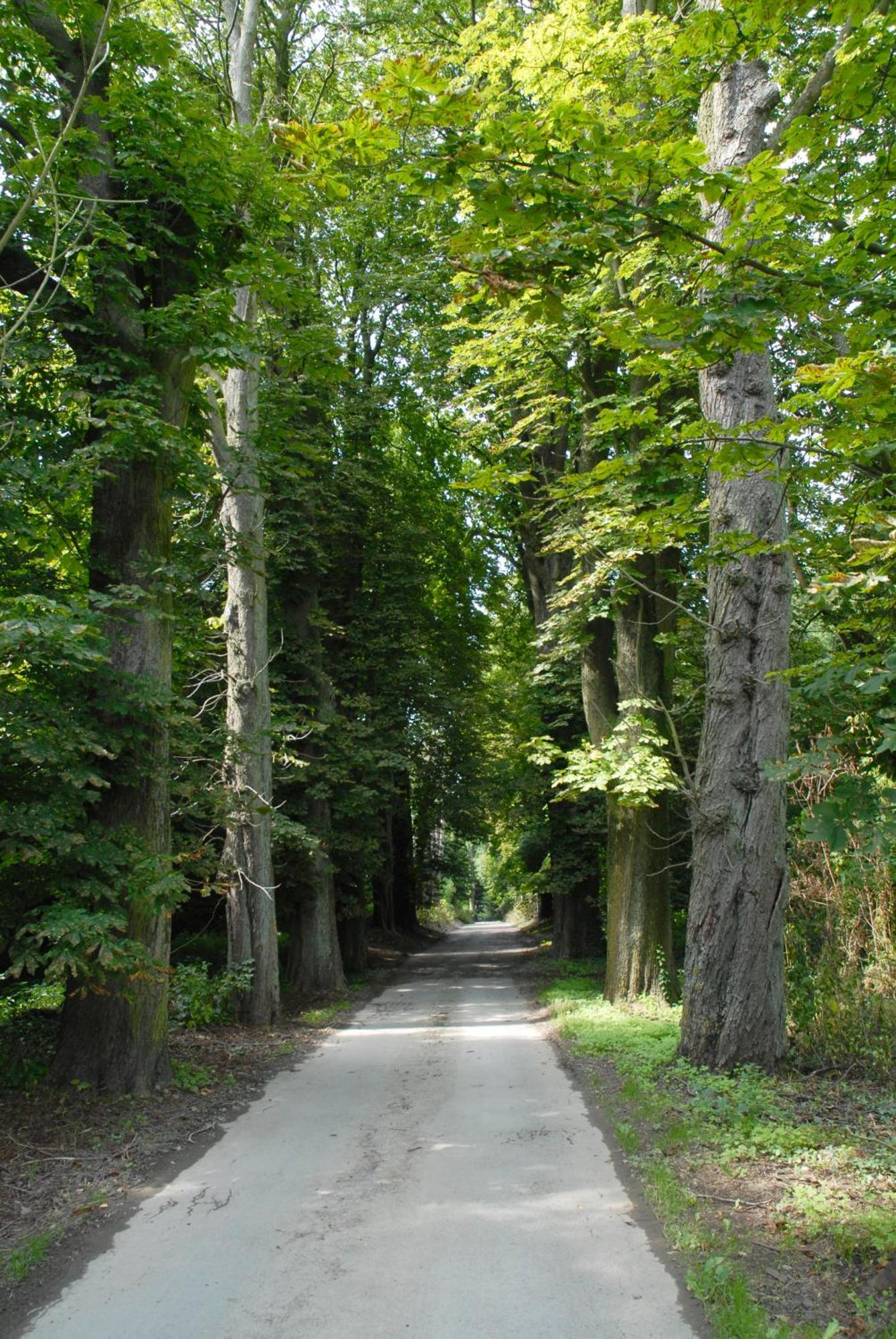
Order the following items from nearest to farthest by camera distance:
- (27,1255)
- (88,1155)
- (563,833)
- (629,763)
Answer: (27,1255)
(88,1155)
(629,763)
(563,833)

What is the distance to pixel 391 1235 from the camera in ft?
14.8

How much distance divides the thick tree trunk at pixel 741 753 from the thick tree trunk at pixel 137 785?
427 centimetres

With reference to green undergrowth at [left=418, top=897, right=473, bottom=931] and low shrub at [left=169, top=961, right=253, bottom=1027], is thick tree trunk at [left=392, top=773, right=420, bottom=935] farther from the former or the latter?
low shrub at [left=169, top=961, right=253, bottom=1027]

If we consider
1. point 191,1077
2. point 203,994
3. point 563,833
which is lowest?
point 191,1077

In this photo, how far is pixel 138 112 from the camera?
6.84 metres

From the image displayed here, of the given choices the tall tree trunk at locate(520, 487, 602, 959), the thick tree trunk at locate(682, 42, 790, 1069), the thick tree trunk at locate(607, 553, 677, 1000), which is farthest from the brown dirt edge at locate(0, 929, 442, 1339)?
the tall tree trunk at locate(520, 487, 602, 959)

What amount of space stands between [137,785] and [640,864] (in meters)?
6.75

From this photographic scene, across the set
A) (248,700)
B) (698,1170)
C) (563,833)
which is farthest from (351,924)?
(698,1170)

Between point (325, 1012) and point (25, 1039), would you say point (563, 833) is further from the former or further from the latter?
point (25, 1039)

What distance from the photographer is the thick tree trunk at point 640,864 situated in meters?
10.9

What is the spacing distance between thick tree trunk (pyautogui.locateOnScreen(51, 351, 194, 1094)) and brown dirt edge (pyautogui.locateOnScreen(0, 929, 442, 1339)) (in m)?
0.29

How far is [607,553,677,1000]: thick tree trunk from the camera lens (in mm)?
10930

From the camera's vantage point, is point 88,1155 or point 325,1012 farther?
point 325,1012

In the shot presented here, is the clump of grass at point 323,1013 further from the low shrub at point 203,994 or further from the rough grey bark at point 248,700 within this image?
the low shrub at point 203,994
